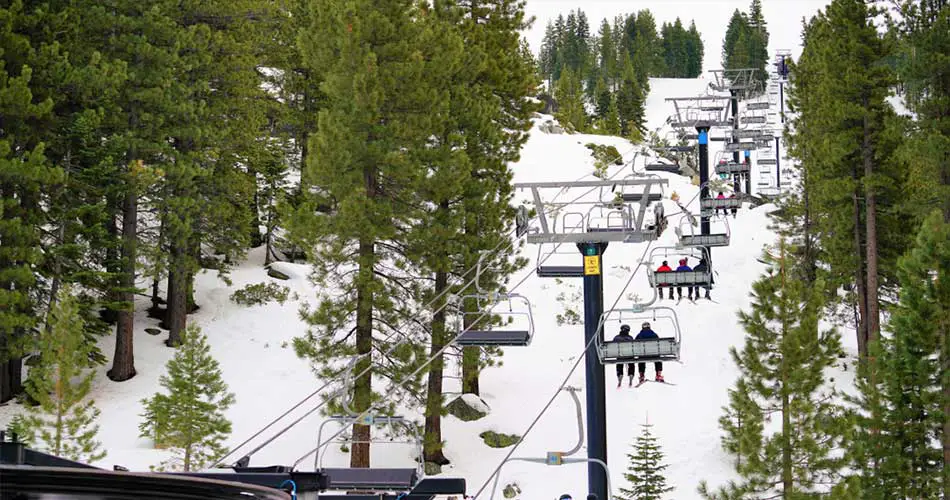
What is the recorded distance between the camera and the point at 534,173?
5194 cm

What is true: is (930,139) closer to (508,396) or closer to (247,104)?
(508,396)

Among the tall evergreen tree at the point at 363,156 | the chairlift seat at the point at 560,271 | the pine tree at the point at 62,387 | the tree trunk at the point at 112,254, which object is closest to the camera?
the chairlift seat at the point at 560,271

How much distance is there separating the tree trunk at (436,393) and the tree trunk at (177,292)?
8463 mm

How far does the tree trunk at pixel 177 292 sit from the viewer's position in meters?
26.1

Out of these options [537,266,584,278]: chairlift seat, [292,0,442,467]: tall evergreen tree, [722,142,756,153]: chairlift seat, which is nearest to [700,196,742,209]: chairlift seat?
[722,142,756,153]: chairlift seat

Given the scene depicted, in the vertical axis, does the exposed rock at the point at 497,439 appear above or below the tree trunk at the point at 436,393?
below

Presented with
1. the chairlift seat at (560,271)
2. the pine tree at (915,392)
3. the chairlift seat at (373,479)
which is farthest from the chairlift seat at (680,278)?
the chairlift seat at (373,479)

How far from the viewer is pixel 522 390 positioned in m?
26.9

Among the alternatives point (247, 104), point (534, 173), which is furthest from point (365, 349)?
point (534, 173)

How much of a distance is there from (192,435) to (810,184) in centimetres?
2430

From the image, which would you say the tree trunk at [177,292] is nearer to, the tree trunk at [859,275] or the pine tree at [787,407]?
the pine tree at [787,407]

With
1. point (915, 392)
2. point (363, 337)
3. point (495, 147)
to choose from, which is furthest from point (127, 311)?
point (915, 392)

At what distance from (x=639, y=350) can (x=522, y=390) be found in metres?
13.5

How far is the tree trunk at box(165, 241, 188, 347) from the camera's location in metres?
26.1
